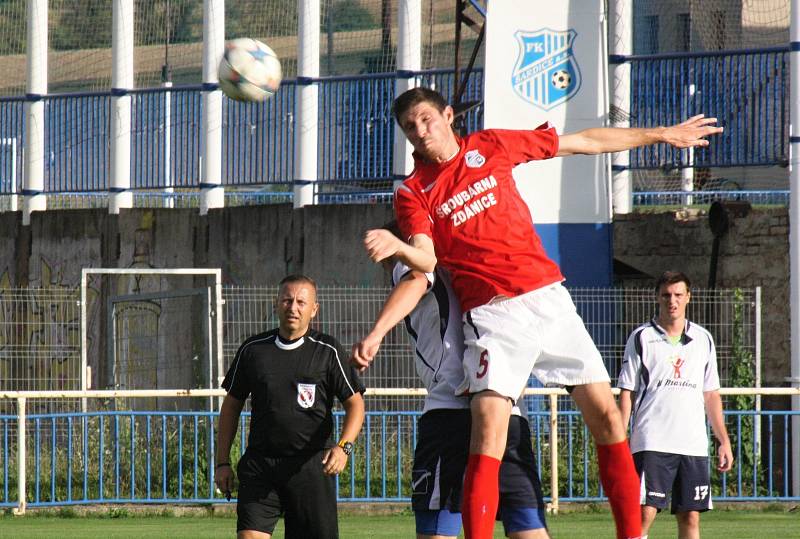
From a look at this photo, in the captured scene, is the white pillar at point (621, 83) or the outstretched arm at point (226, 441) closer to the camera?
the outstretched arm at point (226, 441)

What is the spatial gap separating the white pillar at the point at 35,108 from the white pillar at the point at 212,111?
3.25m

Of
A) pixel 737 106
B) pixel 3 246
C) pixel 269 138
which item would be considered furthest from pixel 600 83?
pixel 3 246

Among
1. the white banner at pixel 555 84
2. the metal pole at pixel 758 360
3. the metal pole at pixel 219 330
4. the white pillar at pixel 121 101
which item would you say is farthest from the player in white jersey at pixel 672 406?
the white pillar at pixel 121 101

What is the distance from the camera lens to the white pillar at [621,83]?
61.4 feet

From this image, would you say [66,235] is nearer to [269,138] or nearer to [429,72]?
[269,138]

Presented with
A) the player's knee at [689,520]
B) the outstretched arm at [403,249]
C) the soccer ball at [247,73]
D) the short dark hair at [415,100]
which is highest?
the soccer ball at [247,73]

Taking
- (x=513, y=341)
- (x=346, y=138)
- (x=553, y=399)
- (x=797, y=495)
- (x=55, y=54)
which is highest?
(x=55, y=54)

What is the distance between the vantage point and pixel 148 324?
19766mm

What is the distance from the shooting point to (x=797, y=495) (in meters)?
16.4

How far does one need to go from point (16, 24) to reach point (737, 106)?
482 inches

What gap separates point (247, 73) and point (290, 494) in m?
4.26

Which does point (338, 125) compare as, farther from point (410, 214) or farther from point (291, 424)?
point (410, 214)

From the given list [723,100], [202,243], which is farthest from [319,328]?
[723,100]

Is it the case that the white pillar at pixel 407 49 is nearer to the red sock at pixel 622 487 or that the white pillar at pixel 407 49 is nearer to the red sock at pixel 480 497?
the red sock at pixel 622 487
